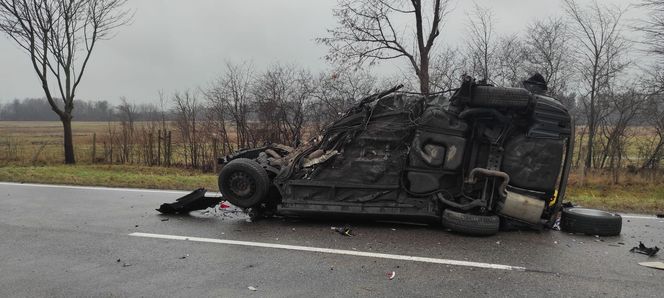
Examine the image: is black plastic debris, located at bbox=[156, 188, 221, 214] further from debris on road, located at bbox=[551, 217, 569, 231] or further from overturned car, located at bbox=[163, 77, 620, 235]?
debris on road, located at bbox=[551, 217, 569, 231]

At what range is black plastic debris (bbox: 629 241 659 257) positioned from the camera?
16.6 feet

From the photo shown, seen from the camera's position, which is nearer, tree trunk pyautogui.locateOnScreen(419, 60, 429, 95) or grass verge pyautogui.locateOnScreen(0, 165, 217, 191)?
grass verge pyautogui.locateOnScreen(0, 165, 217, 191)

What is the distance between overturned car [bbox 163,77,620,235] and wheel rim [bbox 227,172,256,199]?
20 millimetres

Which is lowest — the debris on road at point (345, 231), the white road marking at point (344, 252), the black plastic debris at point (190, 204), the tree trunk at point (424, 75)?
the white road marking at point (344, 252)

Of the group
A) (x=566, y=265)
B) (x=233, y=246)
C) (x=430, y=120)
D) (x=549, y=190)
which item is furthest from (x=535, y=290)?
(x=233, y=246)

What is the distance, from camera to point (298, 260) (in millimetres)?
4859

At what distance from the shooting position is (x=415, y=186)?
6.02 m

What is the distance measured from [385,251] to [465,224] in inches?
45.2

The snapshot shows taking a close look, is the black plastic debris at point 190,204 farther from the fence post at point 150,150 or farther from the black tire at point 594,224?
the fence post at point 150,150

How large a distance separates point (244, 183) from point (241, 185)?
0.18ft

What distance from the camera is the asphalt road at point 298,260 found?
4.07m

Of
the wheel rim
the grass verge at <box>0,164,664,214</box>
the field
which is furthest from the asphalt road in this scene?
the field

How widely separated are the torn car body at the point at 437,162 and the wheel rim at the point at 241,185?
20 millimetres

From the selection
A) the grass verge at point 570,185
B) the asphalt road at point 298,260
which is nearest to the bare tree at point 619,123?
the grass verge at point 570,185
